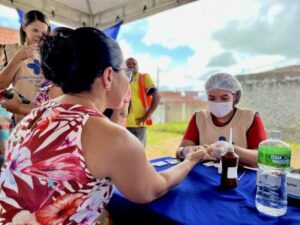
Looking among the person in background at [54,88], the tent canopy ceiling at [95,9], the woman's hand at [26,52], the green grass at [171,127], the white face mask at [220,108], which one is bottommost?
the green grass at [171,127]

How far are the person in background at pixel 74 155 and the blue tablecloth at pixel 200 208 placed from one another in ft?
0.32

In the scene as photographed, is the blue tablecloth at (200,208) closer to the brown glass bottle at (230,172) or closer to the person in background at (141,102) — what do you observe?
the brown glass bottle at (230,172)

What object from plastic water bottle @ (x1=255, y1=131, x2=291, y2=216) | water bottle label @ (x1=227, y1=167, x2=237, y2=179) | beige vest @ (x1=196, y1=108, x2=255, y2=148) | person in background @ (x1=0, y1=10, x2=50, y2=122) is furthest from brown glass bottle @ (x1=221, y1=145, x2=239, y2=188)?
person in background @ (x1=0, y1=10, x2=50, y2=122)

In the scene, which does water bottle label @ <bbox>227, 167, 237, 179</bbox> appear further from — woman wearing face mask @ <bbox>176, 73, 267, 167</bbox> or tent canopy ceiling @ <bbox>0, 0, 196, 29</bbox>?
tent canopy ceiling @ <bbox>0, 0, 196, 29</bbox>

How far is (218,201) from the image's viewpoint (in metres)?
0.87

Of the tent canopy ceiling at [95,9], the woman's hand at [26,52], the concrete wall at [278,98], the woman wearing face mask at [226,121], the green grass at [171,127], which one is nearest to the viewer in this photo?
the woman wearing face mask at [226,121]

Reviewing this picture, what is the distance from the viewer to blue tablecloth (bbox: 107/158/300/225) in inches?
29.0

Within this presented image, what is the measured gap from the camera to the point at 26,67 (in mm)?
1872

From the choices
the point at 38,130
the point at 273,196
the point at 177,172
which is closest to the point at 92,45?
the point at 38,130

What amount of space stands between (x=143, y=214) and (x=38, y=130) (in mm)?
444

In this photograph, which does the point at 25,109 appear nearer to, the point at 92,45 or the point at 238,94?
the point at 92,45

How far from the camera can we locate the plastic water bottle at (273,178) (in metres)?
0.82

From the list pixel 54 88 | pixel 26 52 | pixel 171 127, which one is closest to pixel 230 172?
pixel 54 88

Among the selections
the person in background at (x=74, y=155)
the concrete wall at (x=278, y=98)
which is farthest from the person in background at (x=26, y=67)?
the concrete wall at (x=278, y=98)
